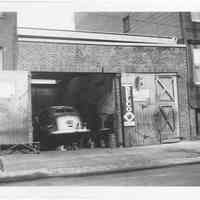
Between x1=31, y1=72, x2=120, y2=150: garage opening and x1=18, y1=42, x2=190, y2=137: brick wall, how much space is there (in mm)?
541

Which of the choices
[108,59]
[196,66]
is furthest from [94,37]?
[196,66]

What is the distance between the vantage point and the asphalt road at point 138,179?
7.05m

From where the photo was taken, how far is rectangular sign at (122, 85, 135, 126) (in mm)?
14117

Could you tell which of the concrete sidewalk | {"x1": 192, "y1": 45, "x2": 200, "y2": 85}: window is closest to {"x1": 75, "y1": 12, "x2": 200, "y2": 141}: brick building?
{"x1": 192, "y1": 45, "x2": 200, "y2": 85}: window

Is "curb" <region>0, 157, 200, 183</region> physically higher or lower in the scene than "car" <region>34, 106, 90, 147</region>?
lower

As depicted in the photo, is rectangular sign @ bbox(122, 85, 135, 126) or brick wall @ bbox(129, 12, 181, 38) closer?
rectangular sign @ bbox(122, 85, 135, 126)

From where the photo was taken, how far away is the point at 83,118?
1602cm

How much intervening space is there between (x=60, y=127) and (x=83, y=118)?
7.13 feet

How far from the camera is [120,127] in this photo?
14195mm

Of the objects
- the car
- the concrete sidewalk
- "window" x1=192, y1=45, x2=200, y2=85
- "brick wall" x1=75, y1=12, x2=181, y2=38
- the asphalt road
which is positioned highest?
"brick wall" x1=75, y1=12, x2=181, y2=38

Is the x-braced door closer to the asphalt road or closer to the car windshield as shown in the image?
the car windshield

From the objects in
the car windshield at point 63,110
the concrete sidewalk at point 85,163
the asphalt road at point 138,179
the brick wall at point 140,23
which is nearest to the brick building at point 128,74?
the brick wall at point 140,23
